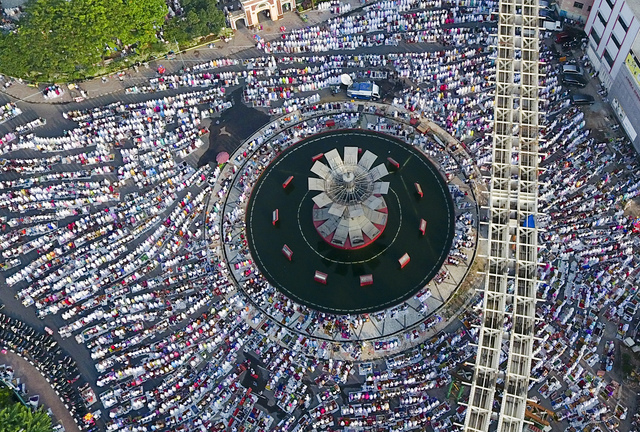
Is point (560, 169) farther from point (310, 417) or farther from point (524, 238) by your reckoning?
point (310, 417)

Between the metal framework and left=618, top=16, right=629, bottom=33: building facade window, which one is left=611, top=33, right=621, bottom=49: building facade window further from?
the metal framework

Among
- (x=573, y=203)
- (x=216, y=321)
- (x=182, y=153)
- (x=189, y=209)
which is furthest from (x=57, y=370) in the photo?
(x=573, y=203)

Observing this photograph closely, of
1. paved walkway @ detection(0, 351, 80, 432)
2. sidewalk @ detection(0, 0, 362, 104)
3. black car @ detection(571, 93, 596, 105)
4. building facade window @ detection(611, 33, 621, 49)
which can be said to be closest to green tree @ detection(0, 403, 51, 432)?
paved walkway @ detection(0, 351, 80, 432)

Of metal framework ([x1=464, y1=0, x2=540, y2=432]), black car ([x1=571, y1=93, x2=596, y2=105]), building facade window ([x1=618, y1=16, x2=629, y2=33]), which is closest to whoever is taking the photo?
metal framework ([x1=464, y1=0, x2=540, y2=432])

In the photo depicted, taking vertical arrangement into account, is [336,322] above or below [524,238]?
below

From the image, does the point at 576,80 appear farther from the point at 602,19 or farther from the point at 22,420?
the point at 22,420

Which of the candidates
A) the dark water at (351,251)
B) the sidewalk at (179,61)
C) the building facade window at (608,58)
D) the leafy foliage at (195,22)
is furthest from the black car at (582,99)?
the leafy foliage at (195,22)
